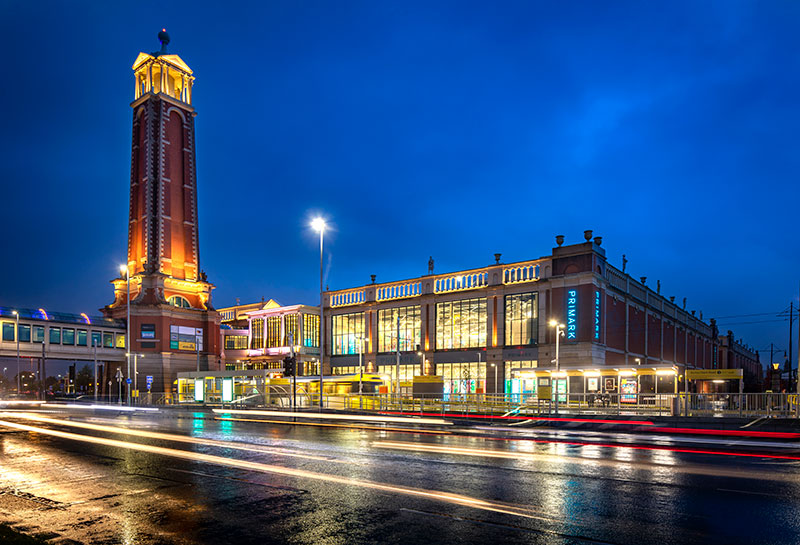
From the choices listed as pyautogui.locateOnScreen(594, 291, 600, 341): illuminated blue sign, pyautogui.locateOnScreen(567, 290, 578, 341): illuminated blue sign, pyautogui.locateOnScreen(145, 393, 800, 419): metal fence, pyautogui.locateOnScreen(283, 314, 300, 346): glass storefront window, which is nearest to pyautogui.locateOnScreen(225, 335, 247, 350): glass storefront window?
pyautogui.locateOnScreen(283, 314, 300, 346): glass storefront window

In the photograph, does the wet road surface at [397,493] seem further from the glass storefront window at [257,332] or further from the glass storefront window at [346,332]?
the glass storefront window at [257,332]

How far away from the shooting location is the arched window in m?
73.6

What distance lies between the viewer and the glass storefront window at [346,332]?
231 ft

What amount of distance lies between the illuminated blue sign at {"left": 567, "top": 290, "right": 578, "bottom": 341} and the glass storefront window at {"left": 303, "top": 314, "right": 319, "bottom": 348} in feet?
111

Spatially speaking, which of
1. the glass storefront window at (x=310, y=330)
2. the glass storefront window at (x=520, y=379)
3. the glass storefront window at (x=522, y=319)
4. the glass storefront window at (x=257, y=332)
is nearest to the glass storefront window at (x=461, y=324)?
the glass storefront window at (x=522, y=319)

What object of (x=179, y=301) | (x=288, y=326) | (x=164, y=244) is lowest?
(x=288, y=326)

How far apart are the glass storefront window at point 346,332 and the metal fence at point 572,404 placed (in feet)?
76.5

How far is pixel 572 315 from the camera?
5309 cm

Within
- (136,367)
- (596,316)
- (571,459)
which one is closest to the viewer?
(571,459)

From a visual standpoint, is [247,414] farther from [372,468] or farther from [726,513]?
[726,513]

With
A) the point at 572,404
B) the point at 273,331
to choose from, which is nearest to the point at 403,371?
the point at 273,331

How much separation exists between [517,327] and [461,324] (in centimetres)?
648

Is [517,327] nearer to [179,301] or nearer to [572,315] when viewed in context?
[572,315]

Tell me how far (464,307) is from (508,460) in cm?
4621
